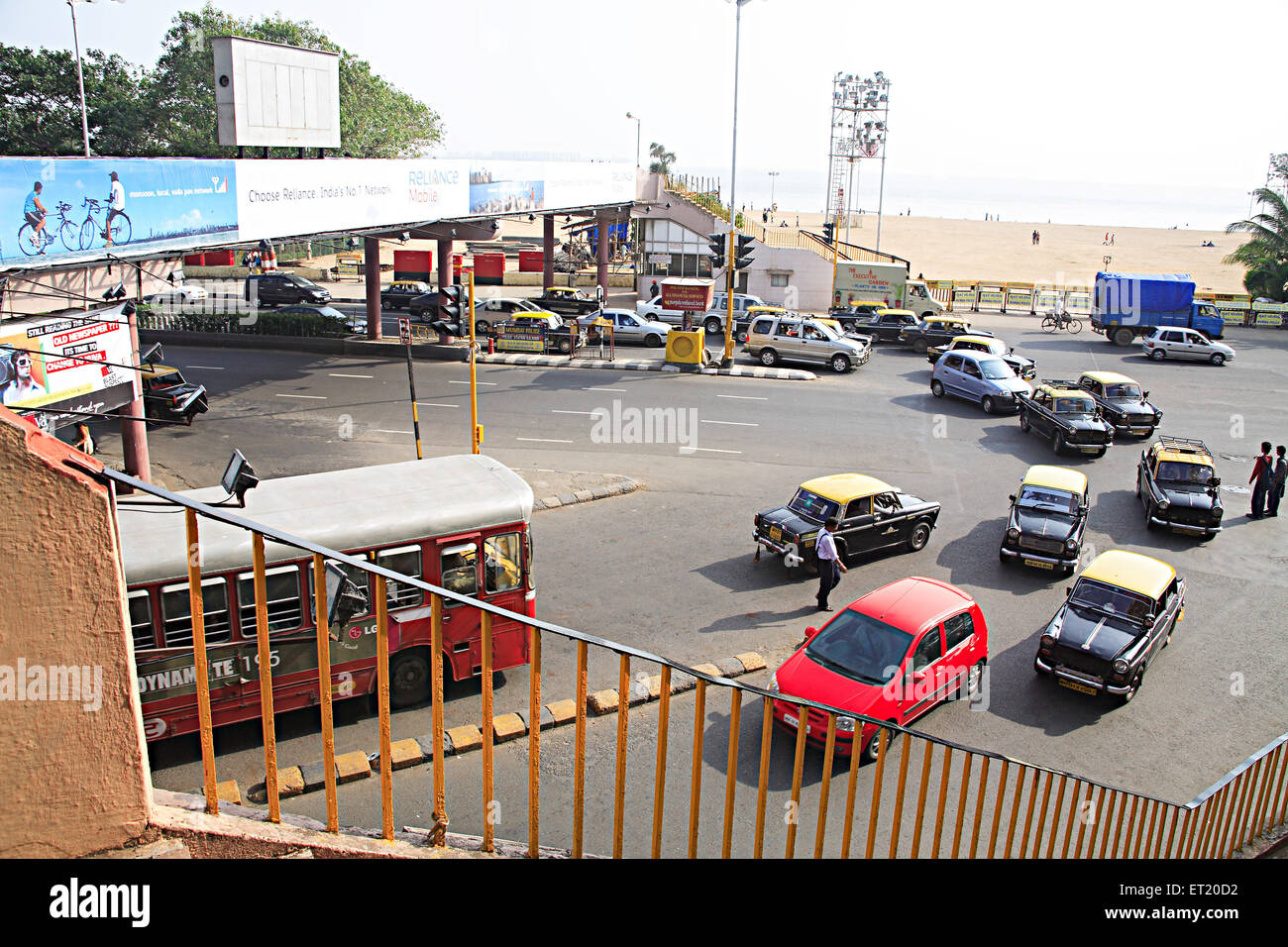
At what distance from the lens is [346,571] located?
34.9 ft

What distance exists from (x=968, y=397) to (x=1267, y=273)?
29655 mm

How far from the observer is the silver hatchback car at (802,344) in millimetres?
33000

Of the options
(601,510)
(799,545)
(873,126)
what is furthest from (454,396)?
(873,126)

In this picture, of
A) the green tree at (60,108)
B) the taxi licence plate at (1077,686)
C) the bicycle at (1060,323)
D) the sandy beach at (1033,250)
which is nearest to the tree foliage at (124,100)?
the green tree at (60,108)

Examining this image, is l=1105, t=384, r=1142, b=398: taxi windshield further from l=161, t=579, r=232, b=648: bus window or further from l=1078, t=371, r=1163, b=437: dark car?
l=161, t=579, r=232, b=648: bus window

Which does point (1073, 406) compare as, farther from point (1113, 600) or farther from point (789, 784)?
point (789, 784)

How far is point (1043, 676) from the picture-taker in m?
13.0

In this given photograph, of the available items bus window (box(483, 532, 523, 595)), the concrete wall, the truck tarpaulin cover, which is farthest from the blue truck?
the concrete wall

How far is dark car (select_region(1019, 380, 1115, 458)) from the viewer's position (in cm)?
2333

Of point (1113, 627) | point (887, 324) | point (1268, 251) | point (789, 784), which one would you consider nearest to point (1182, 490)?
point (1113, 627)

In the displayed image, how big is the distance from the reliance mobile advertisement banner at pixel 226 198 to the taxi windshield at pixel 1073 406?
18366mm

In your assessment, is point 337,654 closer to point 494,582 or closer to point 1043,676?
point 494,582

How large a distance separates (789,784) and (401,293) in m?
39.9
